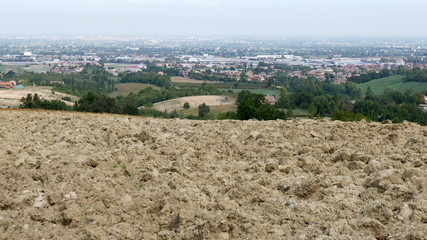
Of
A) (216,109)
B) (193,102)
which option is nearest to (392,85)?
(193,102)

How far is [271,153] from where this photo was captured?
11.6m

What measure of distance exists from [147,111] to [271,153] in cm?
6236

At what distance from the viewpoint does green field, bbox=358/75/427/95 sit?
114625 millimetres

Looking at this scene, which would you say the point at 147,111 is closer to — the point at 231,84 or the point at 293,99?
the point at 293,99

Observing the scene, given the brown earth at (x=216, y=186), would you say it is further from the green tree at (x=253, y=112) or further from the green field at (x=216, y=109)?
the green field at (x=216, y=109)

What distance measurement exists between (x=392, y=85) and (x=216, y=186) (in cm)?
13026

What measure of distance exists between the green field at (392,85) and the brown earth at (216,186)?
111951 mm

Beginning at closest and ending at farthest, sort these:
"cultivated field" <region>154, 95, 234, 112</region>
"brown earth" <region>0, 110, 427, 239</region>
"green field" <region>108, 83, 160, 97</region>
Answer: "brown earth" <region>0, 110, 427, 239</region> < "cultivated field" <region>154, 95, 234, 112</region> < "green field" <region>108, 83, 160, 97</region>

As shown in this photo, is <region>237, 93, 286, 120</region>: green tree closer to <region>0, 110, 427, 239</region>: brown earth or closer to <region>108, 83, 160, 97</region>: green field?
<region>0, 110, 427, 239</region>: brown earth

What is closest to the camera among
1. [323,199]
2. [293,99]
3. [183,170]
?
[323,199]

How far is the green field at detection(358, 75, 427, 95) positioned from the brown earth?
367 ft

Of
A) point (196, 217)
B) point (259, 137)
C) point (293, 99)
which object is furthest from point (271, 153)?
point (293, 99)

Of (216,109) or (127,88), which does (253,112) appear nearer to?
(216,109)

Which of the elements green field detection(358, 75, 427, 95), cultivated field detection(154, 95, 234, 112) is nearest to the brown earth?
cultivated field detection(154, 95, 234, 112)
